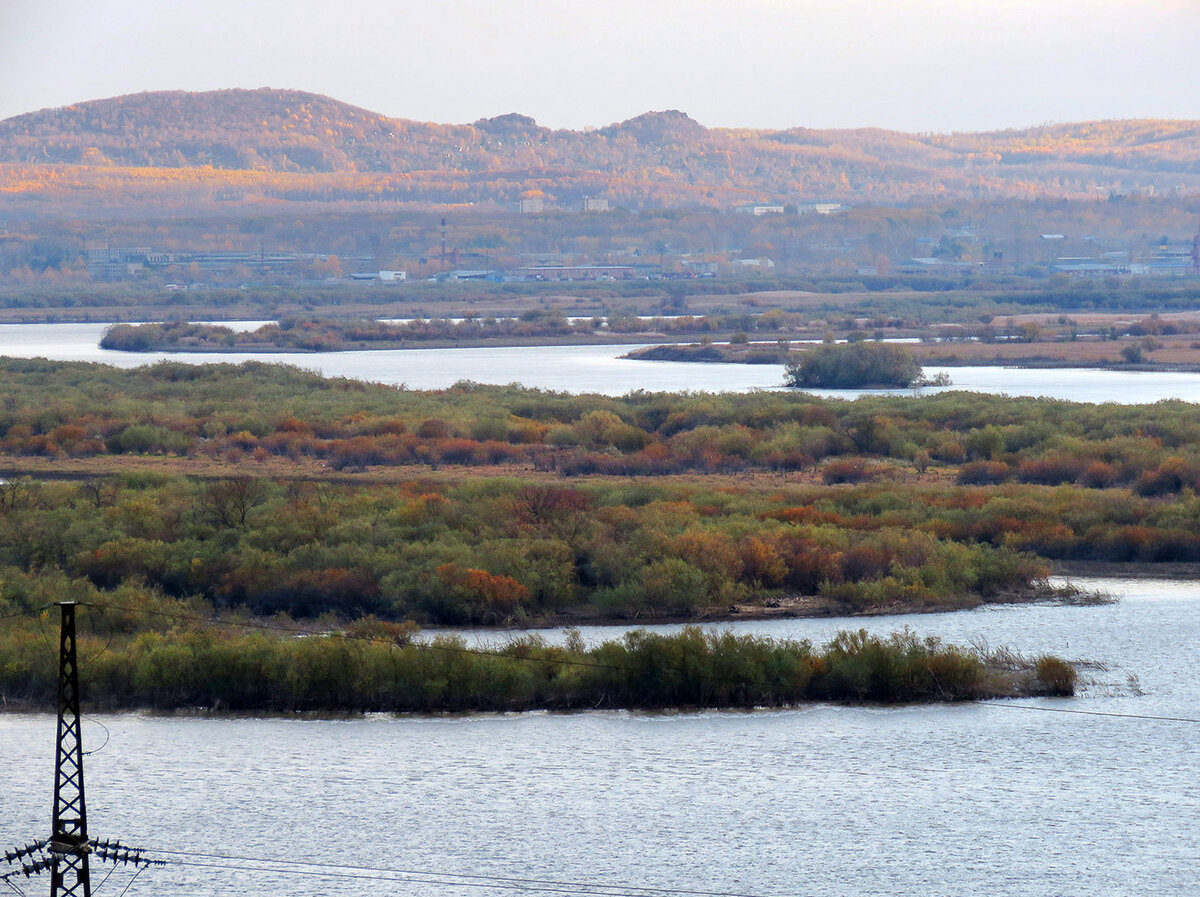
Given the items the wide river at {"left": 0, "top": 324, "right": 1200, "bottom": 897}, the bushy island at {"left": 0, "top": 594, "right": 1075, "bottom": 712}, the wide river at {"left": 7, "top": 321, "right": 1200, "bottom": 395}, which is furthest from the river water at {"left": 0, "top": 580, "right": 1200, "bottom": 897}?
the wide river at {"left": 7, "top": 321, "right": 1200, "bottom": 395}

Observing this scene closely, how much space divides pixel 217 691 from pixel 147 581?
669cm

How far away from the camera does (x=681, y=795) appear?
715 inches

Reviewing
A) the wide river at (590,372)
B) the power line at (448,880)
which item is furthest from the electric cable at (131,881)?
the wide river at (590,372)

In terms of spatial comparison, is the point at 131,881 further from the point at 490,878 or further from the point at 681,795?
the point at 681,795

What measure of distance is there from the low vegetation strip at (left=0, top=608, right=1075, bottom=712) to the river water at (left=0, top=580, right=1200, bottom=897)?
0.37 meters

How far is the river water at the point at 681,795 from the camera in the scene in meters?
15.9

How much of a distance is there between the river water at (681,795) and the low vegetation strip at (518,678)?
1.22 ft

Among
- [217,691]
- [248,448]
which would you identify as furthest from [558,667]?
[248,448]

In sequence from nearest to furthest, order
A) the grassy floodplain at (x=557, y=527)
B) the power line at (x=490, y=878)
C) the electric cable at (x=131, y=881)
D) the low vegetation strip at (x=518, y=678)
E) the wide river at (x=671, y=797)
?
the power line at (x=490, y=878) < the electric cable at (x=131, y=881) < the wide river at (x=671, y=797) < the low vegetation strip at (x=518, y=678) < the grassy floodplain at (x=557, y=527)

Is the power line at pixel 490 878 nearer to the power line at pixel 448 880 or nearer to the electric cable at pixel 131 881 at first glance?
the power line at pixel 448 880

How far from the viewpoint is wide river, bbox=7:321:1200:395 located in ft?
218

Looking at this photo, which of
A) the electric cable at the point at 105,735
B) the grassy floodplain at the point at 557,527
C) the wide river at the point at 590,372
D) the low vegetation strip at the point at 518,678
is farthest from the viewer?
the wide river at the point at 590,372

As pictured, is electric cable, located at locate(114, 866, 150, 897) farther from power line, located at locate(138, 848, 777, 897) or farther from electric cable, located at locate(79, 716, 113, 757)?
electric cable, located at locate(79, 716, 113, 757)

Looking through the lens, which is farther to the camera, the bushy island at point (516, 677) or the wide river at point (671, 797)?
the bushy island at point (516, 677)
